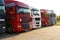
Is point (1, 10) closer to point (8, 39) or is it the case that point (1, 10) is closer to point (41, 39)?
point (8, 39)

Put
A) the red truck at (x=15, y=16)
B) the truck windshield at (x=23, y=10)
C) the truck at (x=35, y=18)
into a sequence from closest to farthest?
the red truck at (x=15, y=16) < the truck windshield at (x=23, y=10) < the truck at (x=35, y=18)

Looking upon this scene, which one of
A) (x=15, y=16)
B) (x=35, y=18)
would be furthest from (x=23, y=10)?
(x=35, y=18)

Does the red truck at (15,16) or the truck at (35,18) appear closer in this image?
the red truck at (15,16)

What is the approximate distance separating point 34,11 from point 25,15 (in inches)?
155

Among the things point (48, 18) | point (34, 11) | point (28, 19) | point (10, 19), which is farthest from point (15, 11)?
point (48, 18)

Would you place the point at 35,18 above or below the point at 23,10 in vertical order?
below

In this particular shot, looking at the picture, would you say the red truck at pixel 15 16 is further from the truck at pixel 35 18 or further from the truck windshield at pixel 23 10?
the truck at pixel 35 18

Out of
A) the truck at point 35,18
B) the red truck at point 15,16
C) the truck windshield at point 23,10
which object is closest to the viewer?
the red truck at point 15,16

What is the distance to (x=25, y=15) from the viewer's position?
17.2 m

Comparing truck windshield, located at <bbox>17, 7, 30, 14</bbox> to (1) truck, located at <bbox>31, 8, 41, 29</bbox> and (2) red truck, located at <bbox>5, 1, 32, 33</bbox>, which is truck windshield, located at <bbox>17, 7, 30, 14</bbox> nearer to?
(2) red truck, located at <bbox>5, 1, 32, 33</bbox>

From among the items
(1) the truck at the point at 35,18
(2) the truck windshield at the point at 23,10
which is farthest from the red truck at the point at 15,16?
(1) the truck at the point at 35,18

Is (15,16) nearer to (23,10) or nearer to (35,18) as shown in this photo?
(23,10)

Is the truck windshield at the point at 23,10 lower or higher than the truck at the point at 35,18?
higher

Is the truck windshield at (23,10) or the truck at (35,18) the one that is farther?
the truck at (35,18)
